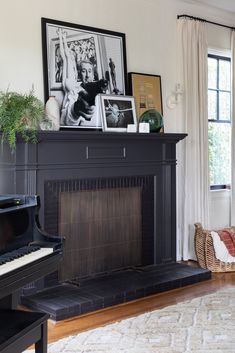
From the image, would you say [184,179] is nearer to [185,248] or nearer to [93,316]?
[185,248]

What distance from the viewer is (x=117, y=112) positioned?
466cm

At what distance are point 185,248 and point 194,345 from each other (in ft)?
7.89

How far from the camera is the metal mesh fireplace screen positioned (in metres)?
4.32

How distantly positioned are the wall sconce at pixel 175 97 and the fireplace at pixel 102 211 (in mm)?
581

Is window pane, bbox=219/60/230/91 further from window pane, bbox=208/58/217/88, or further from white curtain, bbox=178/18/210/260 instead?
white curtain, bbox=178/18/210/260

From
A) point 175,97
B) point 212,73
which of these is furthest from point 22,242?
point 212,73

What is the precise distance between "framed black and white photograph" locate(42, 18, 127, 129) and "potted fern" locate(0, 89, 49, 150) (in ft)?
1.22

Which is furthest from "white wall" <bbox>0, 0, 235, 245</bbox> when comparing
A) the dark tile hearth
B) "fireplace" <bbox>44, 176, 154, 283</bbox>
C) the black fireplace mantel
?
the dark tile hearth

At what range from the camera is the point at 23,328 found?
2.30 meters

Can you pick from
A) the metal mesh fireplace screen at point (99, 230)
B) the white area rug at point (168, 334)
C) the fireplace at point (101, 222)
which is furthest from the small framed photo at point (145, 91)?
the white area rug at point (168, 334)

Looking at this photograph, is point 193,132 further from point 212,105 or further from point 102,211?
point 102,211

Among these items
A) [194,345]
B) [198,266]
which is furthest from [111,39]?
[194,345]

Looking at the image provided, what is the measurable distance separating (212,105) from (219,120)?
0.22 meters

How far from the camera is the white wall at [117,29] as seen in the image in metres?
4.11
